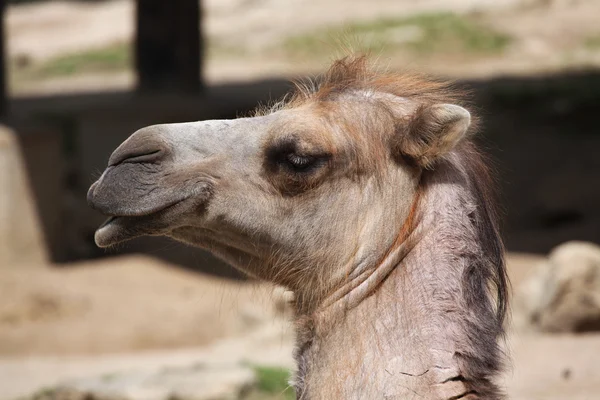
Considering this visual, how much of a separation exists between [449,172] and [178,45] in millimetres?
11732

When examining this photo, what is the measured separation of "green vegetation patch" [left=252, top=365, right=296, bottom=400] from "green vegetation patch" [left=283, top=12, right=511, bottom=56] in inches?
576

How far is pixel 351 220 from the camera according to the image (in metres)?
3.80

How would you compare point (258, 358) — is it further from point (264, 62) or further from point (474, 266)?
point (264, 62)

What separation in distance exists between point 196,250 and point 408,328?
875 centimetres

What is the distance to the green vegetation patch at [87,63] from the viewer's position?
77.7 ft

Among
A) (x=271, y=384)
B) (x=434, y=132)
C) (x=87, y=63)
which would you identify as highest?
(x=87, y=63)

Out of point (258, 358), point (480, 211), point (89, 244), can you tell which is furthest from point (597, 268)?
point (89, 244)

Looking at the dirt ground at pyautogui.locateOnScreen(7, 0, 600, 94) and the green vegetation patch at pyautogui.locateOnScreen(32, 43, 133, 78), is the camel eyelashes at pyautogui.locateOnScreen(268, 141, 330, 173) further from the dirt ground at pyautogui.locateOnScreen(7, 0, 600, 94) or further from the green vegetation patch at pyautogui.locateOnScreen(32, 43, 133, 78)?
the green vegetation patch at pyautogui.locateOnScreen(32, 43, 133, 78)

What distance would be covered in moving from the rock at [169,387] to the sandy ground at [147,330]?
20.8 inches

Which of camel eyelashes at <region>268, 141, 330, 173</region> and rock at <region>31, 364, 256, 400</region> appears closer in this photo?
camel eyelashes at <region>268, 141, 330, 173</region>

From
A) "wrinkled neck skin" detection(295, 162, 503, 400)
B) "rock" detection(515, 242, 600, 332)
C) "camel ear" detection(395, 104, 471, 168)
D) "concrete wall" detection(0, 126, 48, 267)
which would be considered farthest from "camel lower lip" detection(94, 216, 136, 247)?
"concrete wall" detection(0, 126, 48, 267)

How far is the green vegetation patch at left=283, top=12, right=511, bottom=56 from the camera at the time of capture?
2255 centimetres

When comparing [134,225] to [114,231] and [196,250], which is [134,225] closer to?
[114,231]

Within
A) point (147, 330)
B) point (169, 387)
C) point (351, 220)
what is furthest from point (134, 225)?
point (147, 330)
